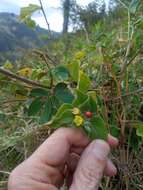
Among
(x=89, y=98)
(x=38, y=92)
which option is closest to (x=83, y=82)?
(x=89, y=98)

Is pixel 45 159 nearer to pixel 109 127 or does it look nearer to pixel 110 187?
pixel 109 127

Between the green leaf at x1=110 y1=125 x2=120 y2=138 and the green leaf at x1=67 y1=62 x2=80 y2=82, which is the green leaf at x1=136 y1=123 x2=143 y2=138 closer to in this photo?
the green leaf at x1=110 y1=125 x2=120 y2=138

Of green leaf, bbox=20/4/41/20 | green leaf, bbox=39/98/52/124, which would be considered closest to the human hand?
green leaf, bbox=39/98/52/124

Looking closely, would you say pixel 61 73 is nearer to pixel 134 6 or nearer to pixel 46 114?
pixel 46 114

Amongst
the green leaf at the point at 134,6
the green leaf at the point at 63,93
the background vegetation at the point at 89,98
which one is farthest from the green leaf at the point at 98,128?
the green leaf at the point at 134,6

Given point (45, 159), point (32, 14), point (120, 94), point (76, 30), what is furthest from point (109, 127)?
point (76, 30)
